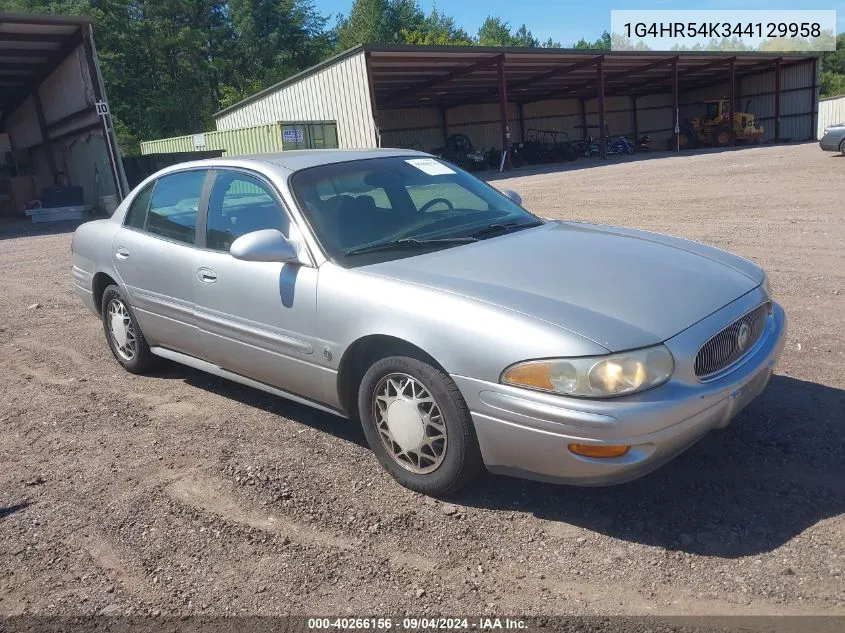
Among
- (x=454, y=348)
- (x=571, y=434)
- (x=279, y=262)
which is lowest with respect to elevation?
(x=571, y=434)

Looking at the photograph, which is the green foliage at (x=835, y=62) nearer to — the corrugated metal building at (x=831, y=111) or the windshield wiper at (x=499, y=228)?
the corrugated metal building at (x=831, y=111)

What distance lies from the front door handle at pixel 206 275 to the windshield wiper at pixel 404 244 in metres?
0.93

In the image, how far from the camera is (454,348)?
292 cm

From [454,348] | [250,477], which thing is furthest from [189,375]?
[454,348]

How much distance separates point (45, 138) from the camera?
25.8m

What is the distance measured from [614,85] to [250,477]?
4116cm

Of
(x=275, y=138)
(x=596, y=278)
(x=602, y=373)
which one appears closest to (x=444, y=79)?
(x=275, y=138)

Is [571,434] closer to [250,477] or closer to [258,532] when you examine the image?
[258,532]

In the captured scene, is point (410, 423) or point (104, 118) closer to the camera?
point (410, 423)

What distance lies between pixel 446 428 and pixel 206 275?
6.06 feet

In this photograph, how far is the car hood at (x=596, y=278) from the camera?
2828 millimetres

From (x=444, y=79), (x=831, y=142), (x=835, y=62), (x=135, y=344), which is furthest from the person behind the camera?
(x=835, y=62)

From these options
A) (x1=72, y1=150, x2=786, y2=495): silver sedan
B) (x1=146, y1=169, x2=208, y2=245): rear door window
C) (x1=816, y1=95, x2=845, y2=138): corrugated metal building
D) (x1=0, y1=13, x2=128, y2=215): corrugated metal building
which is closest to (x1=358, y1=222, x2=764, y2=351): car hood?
(x1=72, y1=150, x2=786, y2=495): silver sedan

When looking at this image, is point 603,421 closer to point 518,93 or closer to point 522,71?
point 522,71
